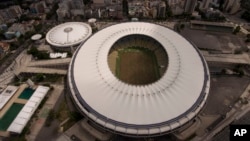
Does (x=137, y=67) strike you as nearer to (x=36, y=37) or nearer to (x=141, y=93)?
(x=141, y=93)

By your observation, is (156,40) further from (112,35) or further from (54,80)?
(54,80)

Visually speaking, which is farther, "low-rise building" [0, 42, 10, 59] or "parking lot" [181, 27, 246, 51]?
"parking lot" [181, 27, 246, 51]

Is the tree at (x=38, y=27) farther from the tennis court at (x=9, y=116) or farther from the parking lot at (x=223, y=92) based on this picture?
the parking lot at (x=223, y=92)

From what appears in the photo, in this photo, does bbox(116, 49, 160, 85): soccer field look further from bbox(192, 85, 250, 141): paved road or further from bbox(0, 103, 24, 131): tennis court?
bbox(0, 103, 24, 131): tennis court

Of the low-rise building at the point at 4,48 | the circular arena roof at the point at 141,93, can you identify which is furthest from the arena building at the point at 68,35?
the low-rise building at the point at 4,48

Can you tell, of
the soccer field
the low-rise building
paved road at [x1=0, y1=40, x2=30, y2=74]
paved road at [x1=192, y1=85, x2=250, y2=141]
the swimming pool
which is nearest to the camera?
paved road at [x1=192, y1=85, x2=250, y2=141]

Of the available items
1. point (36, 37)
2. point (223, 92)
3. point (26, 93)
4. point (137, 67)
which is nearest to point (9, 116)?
point (26, 93)

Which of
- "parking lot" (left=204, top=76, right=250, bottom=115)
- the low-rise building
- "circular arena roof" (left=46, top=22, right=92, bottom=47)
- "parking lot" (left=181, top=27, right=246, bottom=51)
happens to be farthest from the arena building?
"parking lot" (left=204, top=76, right=250, bottom=115)

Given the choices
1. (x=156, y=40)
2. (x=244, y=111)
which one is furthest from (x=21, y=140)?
(x=244, y=111)
